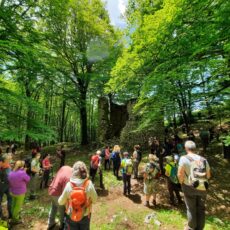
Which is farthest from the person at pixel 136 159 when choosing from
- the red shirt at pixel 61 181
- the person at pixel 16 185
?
the red shirt at pixel 61 181

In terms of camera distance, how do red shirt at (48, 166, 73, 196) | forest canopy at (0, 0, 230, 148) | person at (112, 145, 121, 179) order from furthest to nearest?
person at (112, 145, 121, 179) → forest canopy at (0, 0, 230, 148) → red shirt at (48, 166, 73, 196)

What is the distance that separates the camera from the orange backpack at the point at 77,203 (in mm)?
3199

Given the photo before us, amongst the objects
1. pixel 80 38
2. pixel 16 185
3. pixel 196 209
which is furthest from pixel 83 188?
pixel 80 38

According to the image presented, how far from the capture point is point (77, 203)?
320cm

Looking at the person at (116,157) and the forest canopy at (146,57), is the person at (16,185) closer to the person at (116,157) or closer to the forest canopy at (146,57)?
the forest canopy at (146,57)

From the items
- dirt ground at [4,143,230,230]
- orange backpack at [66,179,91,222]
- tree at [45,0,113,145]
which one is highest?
tree at [45,0,113,145]

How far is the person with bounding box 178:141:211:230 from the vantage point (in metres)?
3.96

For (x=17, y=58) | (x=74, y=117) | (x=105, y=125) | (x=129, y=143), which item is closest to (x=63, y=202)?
(x=17, y=58)

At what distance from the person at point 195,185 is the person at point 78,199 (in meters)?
2.03

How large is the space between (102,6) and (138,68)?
1339cm

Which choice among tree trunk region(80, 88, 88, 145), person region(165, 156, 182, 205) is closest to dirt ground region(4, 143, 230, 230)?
person region(165, 156, 182, 205)

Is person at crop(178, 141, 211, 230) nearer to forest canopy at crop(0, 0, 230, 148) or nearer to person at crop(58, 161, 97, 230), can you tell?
person at crop(58, 161, 97, 230)

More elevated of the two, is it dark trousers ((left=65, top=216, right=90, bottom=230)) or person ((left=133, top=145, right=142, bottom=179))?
person ((left=133, top=145, right=142, bottom=179))

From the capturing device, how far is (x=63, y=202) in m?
3.41
